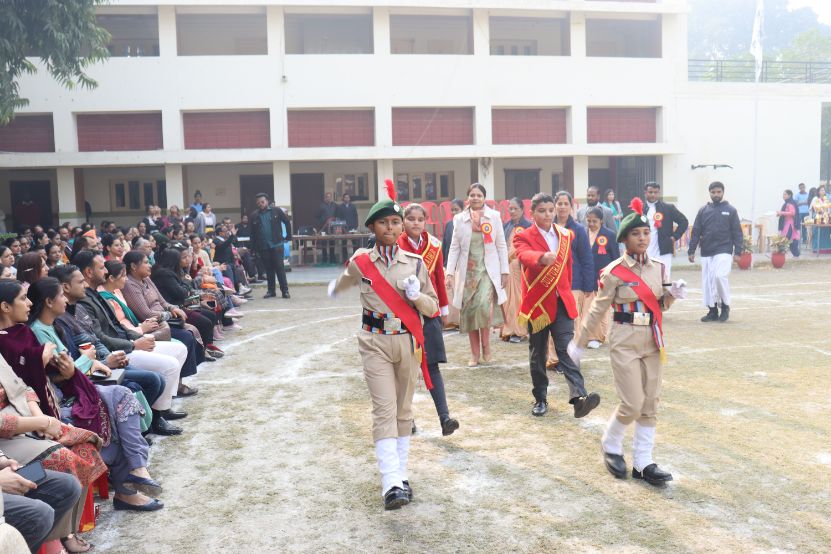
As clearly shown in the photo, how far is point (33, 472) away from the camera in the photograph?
396 centimetres

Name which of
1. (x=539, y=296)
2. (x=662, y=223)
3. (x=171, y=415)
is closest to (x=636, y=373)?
(x=539, y=296)

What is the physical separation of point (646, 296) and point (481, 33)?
65.0 feet

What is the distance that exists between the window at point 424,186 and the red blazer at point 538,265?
19376 millimetres

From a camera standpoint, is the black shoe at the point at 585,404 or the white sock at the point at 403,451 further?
the black shoe at the point at 585,404

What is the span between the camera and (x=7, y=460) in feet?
12.7

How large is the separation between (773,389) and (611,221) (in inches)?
155

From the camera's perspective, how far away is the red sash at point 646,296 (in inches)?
207

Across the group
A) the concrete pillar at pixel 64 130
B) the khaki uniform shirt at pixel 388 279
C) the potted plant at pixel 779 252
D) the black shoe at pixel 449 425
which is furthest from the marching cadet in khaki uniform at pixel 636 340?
the concrete pillar at pixel 64 130

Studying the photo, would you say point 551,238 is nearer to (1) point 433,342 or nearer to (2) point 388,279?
(1) point 433,342

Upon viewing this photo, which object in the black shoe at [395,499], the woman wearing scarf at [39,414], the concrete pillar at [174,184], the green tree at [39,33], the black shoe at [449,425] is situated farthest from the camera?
the concrete pillar at [174,184]

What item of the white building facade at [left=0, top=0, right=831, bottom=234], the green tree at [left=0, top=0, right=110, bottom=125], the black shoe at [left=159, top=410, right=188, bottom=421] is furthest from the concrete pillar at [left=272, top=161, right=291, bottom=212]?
the black shoe at [left=159, top=410, right=188, bottom=421]

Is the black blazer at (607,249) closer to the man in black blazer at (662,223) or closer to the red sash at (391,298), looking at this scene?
the man in black blazer at (662,223)

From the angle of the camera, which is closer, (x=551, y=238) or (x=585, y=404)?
(x=585, y=404)

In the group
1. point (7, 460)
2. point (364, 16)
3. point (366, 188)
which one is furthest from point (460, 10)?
point (7, 460)
